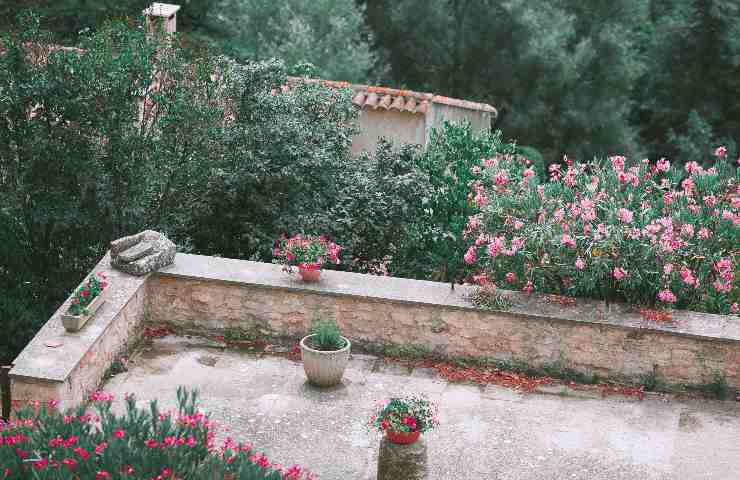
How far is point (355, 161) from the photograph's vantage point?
36.5 feet

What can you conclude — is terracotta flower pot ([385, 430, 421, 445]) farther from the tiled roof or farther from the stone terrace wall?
the tiled roof

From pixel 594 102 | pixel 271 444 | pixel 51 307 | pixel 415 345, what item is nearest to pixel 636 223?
pixel 415 345

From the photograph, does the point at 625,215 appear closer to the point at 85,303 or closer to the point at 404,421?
the point at 404,421

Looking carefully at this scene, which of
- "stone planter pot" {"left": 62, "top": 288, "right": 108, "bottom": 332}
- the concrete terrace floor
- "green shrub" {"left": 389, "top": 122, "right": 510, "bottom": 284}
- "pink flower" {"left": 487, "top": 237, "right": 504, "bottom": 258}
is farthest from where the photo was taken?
"green shrub" {"left": 389, "top": 122, "right": 510, "bottom": 284}

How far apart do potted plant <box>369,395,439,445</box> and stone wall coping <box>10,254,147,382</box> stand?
213cm

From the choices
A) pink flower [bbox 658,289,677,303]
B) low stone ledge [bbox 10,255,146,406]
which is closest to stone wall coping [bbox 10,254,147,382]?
low stone ledge [bbox 10,255,146,406]

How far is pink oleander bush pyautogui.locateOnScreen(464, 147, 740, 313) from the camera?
7.38 metres

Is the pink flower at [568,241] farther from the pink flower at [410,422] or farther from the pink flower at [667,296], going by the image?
the pink flower at [410,422]

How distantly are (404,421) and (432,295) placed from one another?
74.2 inches

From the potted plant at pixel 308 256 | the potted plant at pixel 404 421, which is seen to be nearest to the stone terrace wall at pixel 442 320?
the potted plant at pixel 308 256

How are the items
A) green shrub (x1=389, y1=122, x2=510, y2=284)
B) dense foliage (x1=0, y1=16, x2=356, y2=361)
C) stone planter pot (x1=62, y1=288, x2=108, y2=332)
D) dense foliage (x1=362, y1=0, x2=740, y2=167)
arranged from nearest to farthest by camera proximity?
stone planter pot (x1=62, y1=288, x2=108, y2=332)
dense foliage (x1=0, y1=16, x2=356, y2=361)
green shrub (x1=389, y1=122, x2=510, y2=284)
dense foliage (x1=362, y1=0, x2=740, y2=167)

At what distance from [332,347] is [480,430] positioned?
4.11 feet

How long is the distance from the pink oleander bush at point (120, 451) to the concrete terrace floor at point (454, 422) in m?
1.56

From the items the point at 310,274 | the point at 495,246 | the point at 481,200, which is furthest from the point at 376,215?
the point at 495,246
